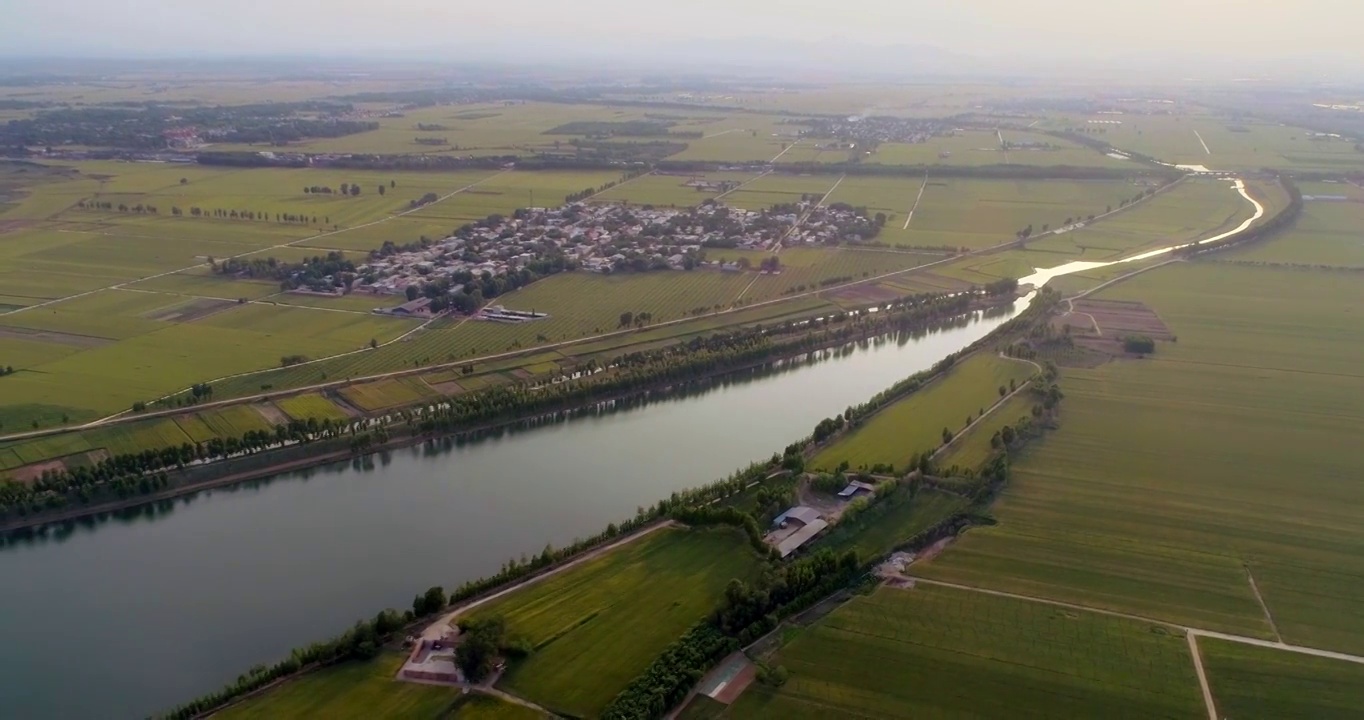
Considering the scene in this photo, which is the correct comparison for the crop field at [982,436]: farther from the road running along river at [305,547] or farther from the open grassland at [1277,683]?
the open grassland at [1277,683]

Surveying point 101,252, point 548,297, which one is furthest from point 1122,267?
point 101,252

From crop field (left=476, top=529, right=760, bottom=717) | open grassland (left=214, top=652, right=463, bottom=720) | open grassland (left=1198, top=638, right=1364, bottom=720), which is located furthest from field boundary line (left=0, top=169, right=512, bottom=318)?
open grassland (left=1198, top=638, right=1364, bottom=720)

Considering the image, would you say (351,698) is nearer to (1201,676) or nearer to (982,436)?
(1201,676)

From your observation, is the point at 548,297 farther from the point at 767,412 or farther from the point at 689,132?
the point at 689,132

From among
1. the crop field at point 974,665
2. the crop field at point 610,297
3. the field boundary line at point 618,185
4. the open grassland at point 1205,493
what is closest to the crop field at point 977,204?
the crop field at point 610,297

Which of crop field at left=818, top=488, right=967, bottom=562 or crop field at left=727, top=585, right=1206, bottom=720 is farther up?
crop field at left=818, top=488, right=967, bottom=562

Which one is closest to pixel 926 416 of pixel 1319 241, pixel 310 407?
pixel 310 407

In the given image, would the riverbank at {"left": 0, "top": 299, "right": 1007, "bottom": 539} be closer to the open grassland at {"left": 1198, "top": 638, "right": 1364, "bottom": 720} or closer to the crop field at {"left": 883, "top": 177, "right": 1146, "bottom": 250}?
the open grassland at {"left": 1198, "top": 638, "right": 1364, "bottom": 720}
